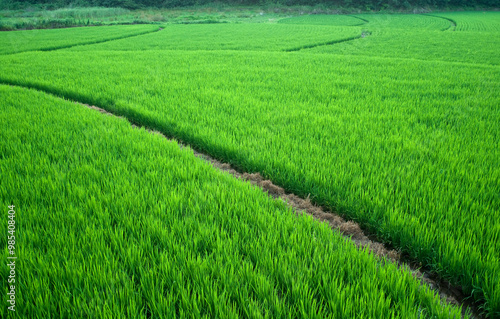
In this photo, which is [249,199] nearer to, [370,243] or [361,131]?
[370,243]

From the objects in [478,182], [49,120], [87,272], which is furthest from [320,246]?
[49,120]

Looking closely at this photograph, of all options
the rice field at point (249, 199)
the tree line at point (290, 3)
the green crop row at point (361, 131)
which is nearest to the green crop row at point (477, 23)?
the tree line at point (290, 3)

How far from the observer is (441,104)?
438 centimetres

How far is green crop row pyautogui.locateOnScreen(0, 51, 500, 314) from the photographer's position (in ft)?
5.90

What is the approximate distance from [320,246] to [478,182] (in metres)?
1.63

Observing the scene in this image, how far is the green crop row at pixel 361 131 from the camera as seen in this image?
1.80m

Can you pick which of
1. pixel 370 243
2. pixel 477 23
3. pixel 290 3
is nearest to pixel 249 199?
pixel 370 243

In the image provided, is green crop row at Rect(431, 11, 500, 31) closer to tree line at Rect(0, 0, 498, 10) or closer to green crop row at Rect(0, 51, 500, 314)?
tree line at Rect(0, 0, 498, 10)

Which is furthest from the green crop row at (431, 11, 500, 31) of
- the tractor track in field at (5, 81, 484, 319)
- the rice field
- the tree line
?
the tractor track in field at (5, 81, 484, 319)

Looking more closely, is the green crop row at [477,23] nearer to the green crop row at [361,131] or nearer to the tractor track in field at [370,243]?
the green crop row at [361,131]

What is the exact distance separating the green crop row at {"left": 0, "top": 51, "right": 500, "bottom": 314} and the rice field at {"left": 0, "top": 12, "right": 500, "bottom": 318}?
0.02 m

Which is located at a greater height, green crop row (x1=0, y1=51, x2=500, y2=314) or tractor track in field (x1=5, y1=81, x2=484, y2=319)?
green crop row (x1=0, y1=51, x2=500, y2=314)

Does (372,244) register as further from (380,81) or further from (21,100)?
(21,100)

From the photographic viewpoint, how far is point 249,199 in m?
2.12
